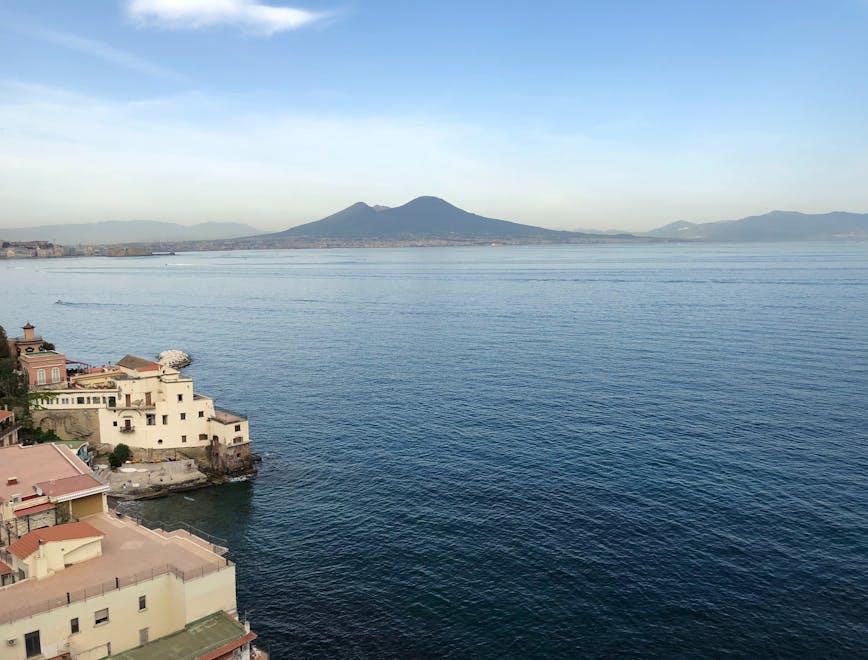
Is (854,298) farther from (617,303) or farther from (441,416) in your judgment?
(441,416)

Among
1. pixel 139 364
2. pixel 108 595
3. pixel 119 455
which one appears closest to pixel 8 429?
pixel 119 455

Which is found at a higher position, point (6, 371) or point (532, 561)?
point (6, 371)

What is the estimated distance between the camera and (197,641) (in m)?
25.8

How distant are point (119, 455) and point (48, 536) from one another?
26448mm

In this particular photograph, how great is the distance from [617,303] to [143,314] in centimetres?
10049

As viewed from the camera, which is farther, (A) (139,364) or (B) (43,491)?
(A) (139,364)

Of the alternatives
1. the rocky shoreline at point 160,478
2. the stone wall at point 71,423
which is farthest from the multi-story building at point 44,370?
the rocky shoreline at point 160,478

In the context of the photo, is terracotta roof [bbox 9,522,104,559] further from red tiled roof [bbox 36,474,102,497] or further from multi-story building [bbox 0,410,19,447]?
multi-story building [bbox 0,410,19,447]

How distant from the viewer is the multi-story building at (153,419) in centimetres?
5209

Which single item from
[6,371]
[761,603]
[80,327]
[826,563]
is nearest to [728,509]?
[826,563]

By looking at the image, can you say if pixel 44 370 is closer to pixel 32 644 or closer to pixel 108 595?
pixel 108 595

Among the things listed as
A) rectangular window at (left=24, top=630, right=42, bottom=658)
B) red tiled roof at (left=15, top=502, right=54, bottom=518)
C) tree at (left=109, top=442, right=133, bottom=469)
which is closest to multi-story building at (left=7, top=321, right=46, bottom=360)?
tree at (left=109, top=442, right=133, bottom=469)

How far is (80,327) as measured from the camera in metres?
125

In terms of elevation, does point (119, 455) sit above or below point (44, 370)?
below
